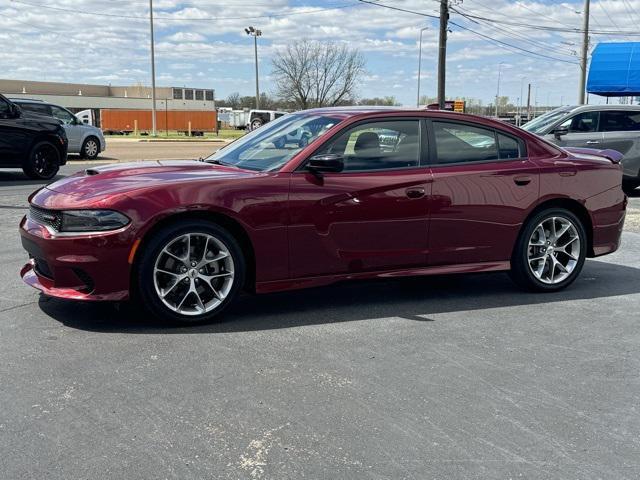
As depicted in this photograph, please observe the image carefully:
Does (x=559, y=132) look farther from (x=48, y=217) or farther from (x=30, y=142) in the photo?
(x=30, y=142)

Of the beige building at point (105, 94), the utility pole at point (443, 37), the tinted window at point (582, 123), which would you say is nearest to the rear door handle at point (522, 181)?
the tinted window at point (582, 123)

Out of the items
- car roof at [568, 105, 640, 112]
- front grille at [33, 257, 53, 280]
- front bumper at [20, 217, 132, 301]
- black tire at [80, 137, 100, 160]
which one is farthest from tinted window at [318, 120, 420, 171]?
black tire at [80, 137, 100, 160]

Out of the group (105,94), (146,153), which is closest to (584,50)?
(146,153)

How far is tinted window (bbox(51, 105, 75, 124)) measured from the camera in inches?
781

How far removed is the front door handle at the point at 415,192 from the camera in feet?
17.1

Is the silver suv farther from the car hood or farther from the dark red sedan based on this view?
the car hood

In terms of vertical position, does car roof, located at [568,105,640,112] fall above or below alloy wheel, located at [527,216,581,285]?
above

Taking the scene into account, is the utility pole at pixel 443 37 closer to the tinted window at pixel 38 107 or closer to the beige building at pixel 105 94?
the tinted window at pixel 38 107

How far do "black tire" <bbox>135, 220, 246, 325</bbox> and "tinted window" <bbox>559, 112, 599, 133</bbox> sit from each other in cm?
963

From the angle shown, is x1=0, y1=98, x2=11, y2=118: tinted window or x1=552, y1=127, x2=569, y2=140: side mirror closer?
x1=552, y1=127, x2=569, y2=140: side mirror

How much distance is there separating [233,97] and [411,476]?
395ft

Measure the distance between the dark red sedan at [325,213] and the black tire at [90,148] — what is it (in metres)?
17.0

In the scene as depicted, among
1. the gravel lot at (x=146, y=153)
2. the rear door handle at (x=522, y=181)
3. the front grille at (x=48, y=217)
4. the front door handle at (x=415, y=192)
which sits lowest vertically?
the gravel lot at (x=146, y=153)

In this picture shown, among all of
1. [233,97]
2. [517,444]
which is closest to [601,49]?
[517,444]
